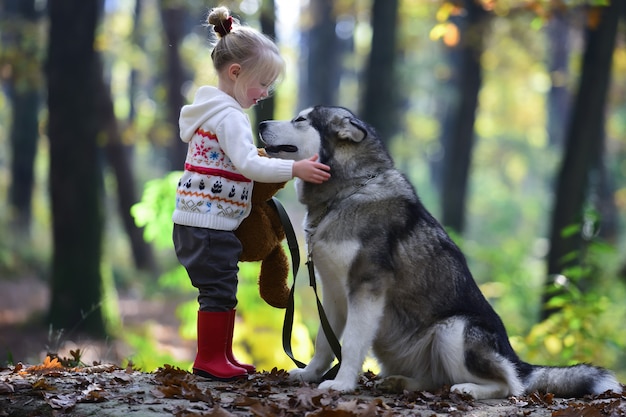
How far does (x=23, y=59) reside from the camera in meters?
14.9

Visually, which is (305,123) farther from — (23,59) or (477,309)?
(23,59)

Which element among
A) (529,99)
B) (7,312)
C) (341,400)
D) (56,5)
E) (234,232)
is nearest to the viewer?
(341,400)

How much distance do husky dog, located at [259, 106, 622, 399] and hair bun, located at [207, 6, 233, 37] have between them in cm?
65

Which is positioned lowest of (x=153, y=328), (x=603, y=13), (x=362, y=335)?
(x=153, y=328)

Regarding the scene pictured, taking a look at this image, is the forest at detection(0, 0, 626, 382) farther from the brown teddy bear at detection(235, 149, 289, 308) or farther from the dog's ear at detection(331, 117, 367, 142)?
the brown teddy bear at detection(235, 149, 289, 308)

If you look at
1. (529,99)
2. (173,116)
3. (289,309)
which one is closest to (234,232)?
(289,309)

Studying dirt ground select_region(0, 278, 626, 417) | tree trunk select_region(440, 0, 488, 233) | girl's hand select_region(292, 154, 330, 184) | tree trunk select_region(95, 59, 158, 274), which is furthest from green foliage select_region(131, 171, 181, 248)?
tree trunk select_region(440, 0, 488, 233)

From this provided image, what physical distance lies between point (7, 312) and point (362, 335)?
9.72 metres

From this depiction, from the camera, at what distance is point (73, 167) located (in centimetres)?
973

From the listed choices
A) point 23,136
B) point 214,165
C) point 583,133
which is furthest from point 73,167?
point 23,136

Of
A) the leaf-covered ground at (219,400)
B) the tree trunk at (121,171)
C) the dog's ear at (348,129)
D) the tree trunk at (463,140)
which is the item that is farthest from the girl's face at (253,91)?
the tree trunk at (463,140)

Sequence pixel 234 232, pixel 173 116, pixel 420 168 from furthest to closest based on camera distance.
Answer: pixel 420 168 → pixel 173 116 → pixel 234 232

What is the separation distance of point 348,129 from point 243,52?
79cm

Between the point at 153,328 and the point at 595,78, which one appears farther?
the point at 153,328
